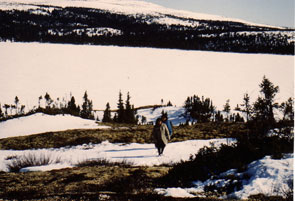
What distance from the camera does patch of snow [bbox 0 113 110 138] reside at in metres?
26.1

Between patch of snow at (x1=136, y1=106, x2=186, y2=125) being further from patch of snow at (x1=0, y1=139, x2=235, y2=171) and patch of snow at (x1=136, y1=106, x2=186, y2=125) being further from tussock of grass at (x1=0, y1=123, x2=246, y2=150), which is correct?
patch of snow at (x1=0, y1=139, x2=235, y2=171)

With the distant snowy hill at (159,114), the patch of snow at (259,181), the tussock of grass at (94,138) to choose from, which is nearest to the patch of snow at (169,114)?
the distant snowy hill at (159,114)

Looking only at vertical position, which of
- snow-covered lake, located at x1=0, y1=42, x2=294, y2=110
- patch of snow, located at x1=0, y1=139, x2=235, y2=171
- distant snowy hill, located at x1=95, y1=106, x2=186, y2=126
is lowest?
distant snowy hill, located at x1=95, y1=106, x2=186, y2=126

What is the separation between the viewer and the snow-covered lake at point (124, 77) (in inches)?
2461

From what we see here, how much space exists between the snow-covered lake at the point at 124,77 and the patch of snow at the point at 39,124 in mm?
27426

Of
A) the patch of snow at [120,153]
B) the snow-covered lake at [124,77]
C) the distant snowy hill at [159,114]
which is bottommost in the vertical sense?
the distant snowy hill at [159,114]

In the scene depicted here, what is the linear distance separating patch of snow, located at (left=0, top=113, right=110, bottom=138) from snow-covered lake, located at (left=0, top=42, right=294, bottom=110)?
27426mm

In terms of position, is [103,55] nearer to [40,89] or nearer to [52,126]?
[40,89]

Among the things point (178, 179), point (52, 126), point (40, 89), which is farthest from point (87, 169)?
point (40, 89)

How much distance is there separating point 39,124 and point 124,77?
5372 cm

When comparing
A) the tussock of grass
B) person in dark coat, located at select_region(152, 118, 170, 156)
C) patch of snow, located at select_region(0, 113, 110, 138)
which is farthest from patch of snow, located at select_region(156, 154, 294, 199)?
patch of snow, located at select_region(0, 113, 110, 138)

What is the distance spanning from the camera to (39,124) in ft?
90.9

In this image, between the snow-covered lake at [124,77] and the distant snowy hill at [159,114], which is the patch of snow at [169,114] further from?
the snow-covered lake at [124,77]

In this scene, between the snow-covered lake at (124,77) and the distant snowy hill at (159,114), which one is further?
the snow-covered lake at (124,77)
